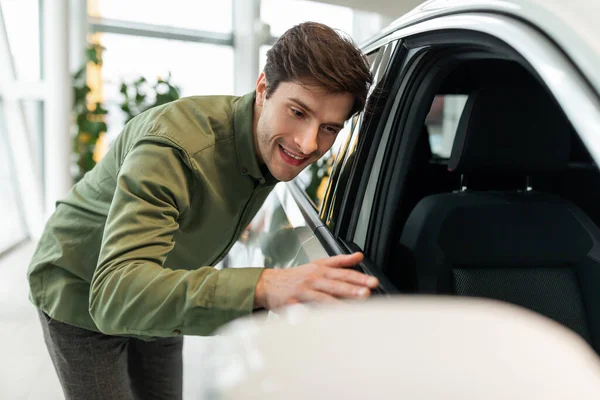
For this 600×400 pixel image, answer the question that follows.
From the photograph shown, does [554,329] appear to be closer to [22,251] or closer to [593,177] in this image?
[593,177]

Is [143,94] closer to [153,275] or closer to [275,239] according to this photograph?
[275,239]

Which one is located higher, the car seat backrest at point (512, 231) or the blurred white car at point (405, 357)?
the blurred white car at point (405, 357)

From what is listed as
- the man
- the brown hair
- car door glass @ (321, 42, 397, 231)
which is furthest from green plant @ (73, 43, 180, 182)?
the brown hair

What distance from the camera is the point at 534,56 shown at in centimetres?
61

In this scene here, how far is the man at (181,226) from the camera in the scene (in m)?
0.78

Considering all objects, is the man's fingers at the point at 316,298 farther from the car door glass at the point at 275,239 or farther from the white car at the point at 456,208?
the car door glass at the point at 275,239

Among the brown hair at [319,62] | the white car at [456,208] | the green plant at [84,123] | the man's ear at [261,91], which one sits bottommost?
the green plant at [84,123]

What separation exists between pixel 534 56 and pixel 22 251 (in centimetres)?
513

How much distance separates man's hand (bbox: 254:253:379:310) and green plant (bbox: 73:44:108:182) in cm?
435

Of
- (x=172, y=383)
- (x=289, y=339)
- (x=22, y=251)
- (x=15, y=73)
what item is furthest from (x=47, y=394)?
(x=15, y=73)

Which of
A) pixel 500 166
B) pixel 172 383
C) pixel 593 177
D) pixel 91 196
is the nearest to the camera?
pixel 91 196

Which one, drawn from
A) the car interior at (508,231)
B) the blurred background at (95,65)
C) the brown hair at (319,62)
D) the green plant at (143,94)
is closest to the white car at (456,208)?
the car interior at (508,231)

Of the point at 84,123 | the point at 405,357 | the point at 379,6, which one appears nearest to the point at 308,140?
the point at 405,357

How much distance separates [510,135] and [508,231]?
0.27 meters
